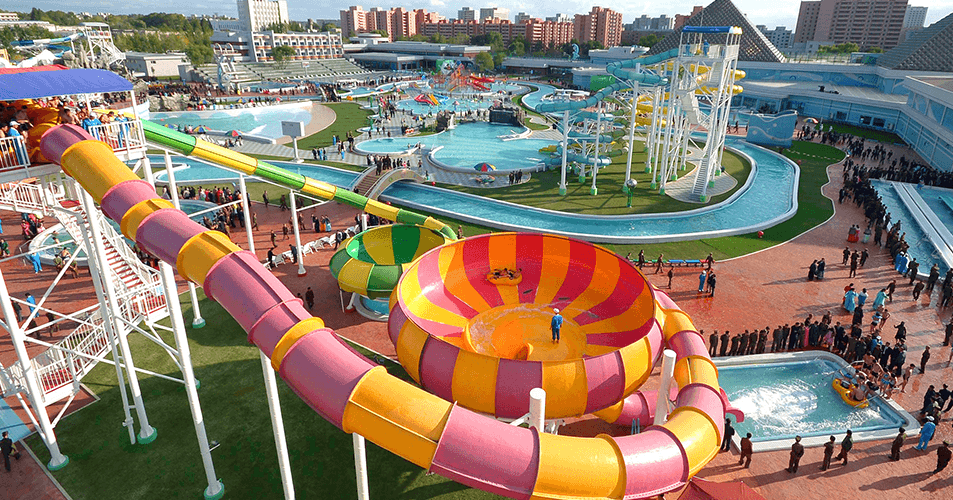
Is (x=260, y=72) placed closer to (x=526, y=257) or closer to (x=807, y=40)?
(x=526, y=257)

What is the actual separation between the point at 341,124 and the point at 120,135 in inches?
1849

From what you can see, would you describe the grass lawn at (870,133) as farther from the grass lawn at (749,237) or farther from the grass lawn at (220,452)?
the grass lawn at (220,452)

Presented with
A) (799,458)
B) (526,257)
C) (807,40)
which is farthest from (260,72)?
(807,40)

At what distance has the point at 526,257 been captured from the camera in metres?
16.5

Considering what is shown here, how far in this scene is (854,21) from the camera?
134 meters

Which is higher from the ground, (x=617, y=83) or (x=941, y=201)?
(x=617, y=83)

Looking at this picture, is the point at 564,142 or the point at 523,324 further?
the point at 564,142

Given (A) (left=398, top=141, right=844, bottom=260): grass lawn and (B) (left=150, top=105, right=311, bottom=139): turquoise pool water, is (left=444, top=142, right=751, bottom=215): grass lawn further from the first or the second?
(B) (left=150, top=105, right=311, bottom=139): turquoise pool water

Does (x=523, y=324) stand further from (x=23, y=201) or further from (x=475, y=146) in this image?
(x=475, y=146)

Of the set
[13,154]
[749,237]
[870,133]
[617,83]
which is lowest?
[749,237]

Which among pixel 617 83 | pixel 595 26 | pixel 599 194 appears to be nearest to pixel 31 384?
pixel 599 194

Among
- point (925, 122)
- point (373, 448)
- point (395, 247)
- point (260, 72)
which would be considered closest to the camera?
point (373, 448)

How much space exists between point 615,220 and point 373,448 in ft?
66.9

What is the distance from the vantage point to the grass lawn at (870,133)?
50.1m
